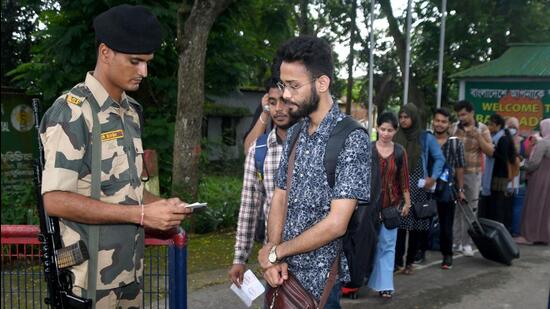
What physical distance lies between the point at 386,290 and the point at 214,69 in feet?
16.8

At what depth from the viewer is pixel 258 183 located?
3.43m

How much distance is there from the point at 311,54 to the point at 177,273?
1294 mm

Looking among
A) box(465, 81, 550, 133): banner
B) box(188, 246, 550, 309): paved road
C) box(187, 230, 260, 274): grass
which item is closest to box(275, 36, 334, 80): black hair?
box(188, 246, 550, 309): paved road

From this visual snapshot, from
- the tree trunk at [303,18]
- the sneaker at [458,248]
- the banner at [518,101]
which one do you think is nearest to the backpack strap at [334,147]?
the sneaker at [458,248]

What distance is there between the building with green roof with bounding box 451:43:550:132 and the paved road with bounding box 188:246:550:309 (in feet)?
13.9

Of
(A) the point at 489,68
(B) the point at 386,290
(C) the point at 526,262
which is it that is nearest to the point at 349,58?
(A) the point at 489,68

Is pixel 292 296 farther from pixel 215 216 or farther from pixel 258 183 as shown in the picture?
A: pixel 215 216

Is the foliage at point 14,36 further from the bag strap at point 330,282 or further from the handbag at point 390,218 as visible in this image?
the bag strap at point 330,282

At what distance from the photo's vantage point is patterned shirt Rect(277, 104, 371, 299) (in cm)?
236

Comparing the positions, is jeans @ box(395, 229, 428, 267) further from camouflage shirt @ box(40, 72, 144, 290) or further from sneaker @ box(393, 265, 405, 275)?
camouflage shirt @ box(40, 72, 144, 290)

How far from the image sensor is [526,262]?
7.23 meters

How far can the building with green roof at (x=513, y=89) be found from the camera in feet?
34.5

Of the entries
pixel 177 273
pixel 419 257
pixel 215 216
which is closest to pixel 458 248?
pixel 419 257

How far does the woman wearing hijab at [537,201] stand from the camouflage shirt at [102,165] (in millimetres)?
7118
